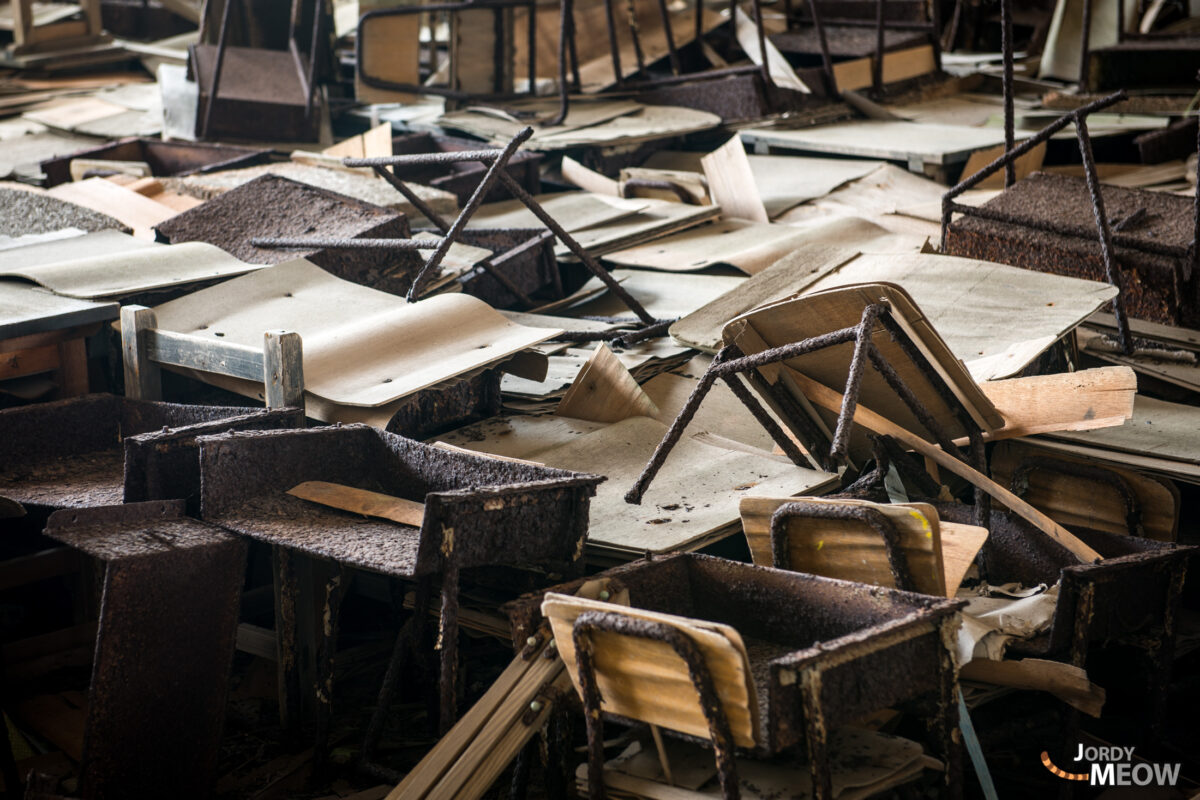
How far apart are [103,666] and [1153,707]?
9.41 feet

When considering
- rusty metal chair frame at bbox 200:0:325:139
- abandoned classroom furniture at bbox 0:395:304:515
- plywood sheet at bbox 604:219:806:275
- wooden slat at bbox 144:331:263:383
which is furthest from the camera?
rusty metal chair frame at bbox 200:0:325:139

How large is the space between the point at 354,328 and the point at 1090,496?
99.1 inches

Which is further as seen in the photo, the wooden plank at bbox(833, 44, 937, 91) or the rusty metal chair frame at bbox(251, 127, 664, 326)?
the wooden plank at bbox(833, 44, 937, 91)

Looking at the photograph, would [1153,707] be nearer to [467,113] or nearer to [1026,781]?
[1026,781]

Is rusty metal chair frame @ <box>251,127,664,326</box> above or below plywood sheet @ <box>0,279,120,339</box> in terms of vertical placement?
above

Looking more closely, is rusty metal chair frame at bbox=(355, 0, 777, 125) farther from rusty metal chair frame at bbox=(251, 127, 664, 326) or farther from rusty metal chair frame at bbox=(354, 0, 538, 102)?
rusty metal chair frame at bbox=(251, 127, 664, 326)

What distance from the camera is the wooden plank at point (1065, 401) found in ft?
11.8

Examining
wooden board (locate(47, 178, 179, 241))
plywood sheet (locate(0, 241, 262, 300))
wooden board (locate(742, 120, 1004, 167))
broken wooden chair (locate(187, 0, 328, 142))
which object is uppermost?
broken wooden chair (locate(187, 0, 328, 142))

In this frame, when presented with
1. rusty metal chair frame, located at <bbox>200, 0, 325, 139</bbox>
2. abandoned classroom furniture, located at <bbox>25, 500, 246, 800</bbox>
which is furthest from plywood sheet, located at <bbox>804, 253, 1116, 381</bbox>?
rusty metal chair frame, located at <bbox>200, 0, 325, 139</bbox>

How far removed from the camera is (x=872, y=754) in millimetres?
2596

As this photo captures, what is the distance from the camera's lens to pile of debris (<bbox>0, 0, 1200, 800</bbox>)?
8.91 ft

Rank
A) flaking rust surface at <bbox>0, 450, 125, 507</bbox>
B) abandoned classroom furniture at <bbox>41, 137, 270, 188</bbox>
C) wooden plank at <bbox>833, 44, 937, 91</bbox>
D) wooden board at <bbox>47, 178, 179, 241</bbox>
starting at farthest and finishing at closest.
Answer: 1. wooden plank at <bbox>833, 44, 937, 91</bbox>
2. abandoned classroom furniture at <bbox>41, 137, 270, 188</bbox>
3. wooden board at <bbox>47, 178, 179, 241</bbox>
4. flaking rust surface at <bbox>0, 450, 125, 507</bbox>

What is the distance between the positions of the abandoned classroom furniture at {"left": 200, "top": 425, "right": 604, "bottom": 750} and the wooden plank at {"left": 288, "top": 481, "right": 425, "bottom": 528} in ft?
0.08

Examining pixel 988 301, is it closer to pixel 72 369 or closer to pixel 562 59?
pixel 72 369
